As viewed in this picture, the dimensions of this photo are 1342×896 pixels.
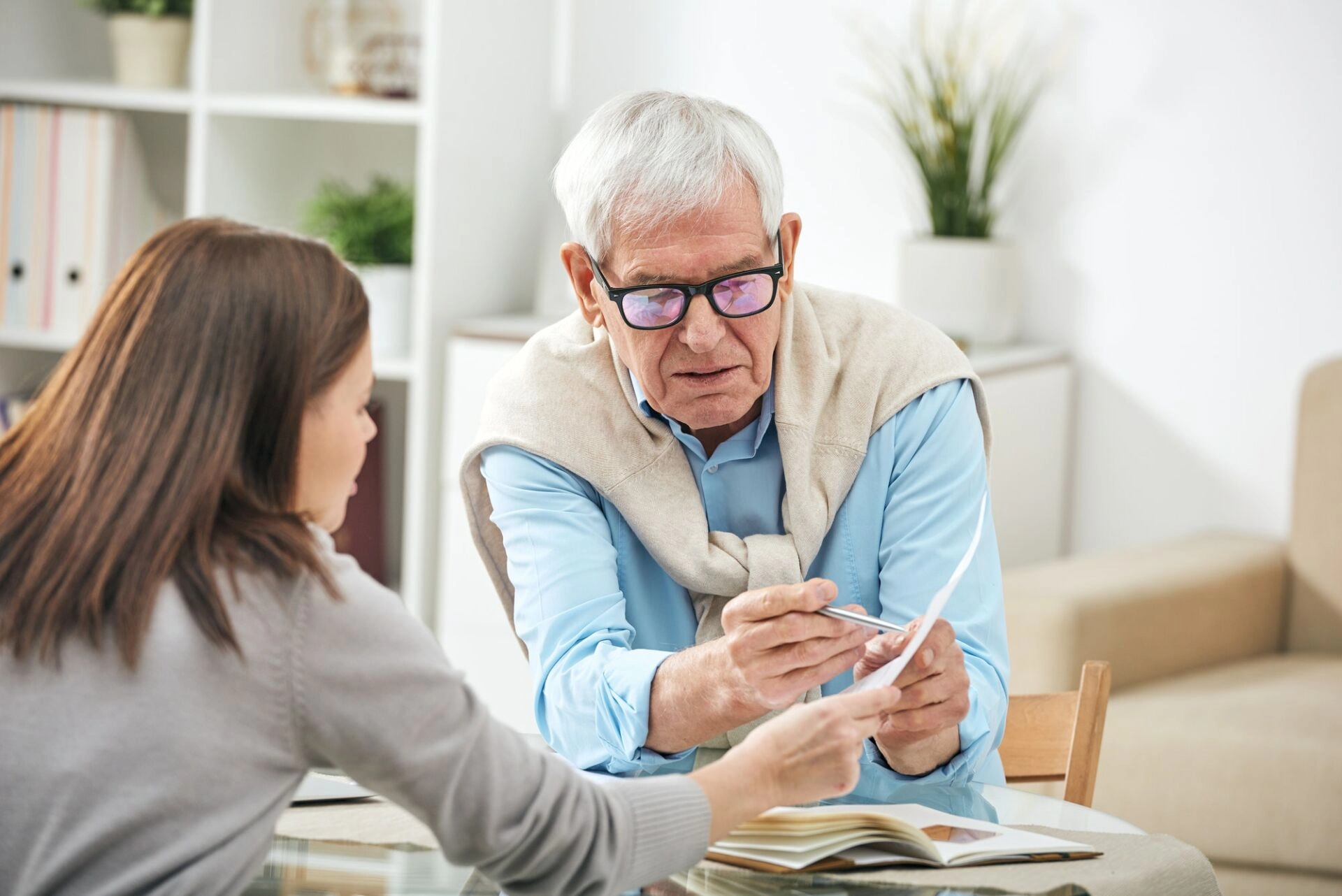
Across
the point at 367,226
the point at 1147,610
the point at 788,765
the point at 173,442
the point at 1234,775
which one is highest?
the point at 367,226

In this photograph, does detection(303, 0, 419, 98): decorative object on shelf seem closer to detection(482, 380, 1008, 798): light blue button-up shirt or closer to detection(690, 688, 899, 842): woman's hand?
detection(482, 380, 1008, 798): light blue button-up shirt

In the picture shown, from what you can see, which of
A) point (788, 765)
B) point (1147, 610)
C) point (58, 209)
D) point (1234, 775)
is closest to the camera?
point (788, 765)

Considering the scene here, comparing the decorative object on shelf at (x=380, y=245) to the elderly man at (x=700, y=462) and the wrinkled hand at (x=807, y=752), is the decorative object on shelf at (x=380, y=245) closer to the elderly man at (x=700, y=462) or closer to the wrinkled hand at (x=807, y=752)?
the elderly man at (x=700, y=462)

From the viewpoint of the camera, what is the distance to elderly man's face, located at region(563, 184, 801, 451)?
5.38 ft

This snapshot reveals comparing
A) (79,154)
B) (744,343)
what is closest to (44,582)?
(744,343)

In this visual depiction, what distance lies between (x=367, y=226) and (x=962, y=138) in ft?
3.95

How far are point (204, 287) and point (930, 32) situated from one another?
8.11ft

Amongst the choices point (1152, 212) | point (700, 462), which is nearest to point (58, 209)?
point (700, 462)

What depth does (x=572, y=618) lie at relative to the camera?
1659 mm

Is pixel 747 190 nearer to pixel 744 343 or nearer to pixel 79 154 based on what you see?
pixel 744 343

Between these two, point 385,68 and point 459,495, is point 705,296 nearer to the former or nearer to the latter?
point 459,495

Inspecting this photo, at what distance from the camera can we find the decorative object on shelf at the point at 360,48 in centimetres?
331

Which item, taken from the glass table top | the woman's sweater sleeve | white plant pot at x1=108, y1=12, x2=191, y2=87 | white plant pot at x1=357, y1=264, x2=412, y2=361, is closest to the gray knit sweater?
the woman's sweater sleeve

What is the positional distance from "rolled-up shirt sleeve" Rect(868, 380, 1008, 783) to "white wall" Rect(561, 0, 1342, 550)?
5.03 ft
